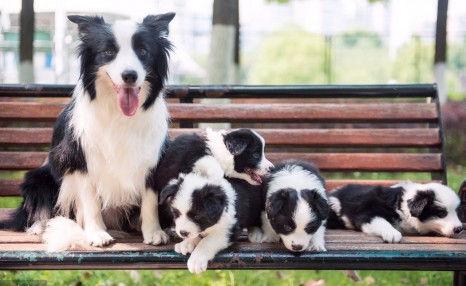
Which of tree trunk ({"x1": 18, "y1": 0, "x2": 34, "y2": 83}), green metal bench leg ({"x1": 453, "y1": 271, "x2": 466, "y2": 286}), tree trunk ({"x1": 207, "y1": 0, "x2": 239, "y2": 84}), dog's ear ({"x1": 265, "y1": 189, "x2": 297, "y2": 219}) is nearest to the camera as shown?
dog's ear ({"x1": 265, "y1": 189, "x2": 297, "y2": 219})

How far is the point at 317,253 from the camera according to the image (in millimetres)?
2871

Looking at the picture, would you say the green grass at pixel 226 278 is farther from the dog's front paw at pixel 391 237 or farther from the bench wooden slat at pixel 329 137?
the dog's front paw at pixel 391 237

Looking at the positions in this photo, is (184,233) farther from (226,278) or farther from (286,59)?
(286,59)

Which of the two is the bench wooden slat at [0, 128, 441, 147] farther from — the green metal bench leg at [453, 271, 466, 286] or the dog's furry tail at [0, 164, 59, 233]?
the green metal bench leg at [453, 271, 466, 286]

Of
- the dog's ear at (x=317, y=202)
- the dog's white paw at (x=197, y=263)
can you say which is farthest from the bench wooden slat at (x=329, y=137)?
the dog's white paw at (x=197, y=263)

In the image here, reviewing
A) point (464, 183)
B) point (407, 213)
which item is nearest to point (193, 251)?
point (407, 213)

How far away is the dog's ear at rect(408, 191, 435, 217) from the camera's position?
3498 mm

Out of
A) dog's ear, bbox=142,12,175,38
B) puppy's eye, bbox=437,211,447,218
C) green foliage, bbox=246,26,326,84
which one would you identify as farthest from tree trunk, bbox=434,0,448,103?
dog's ear, bbox=142,12,175,38

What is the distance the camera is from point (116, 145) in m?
3.12

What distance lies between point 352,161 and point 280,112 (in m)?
0.66

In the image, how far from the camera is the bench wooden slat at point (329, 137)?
13.8ft

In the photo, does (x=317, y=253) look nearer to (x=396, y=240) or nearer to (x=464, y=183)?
(x=396, y=240)

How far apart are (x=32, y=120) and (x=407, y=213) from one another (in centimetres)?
284

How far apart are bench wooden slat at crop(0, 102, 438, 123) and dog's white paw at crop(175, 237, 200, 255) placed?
1510 millimetres
